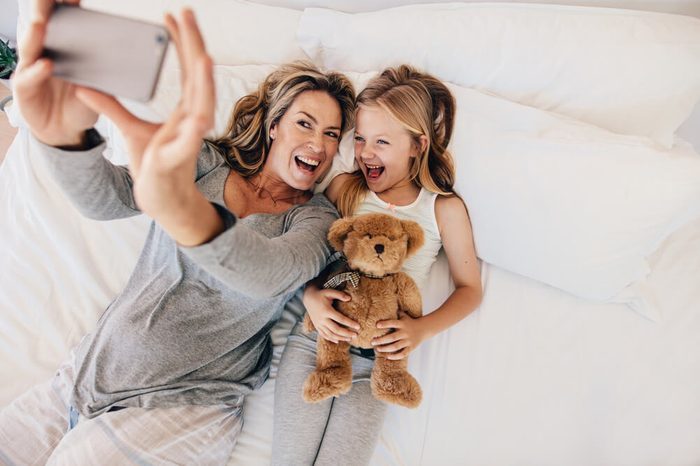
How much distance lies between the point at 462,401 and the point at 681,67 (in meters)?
0.88

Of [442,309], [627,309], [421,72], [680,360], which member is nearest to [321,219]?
[442,309]

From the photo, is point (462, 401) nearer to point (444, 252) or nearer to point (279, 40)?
point (444, 252)

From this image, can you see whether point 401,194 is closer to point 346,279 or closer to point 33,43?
point 346,279

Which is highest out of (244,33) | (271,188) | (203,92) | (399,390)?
(203,92)

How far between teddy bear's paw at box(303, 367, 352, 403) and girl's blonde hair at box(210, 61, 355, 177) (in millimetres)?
488

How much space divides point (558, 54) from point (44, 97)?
103 centimetres

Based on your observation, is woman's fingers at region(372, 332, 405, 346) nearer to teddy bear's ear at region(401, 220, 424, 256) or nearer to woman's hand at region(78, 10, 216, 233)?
teddy bear's ear at region(401, 220, 424, 256)

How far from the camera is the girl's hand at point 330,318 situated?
88cm

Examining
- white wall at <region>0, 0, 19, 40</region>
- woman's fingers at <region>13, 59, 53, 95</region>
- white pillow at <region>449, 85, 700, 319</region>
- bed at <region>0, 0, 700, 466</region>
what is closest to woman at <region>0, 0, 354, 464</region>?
woman's fingers at <region>13, 59, 53, 95</region>

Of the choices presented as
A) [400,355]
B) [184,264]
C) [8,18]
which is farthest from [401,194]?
[8,18]

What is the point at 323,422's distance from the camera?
95 centimetres

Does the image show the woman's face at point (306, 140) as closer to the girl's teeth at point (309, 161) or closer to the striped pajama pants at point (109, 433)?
the girl's teeth at point (309, 161)

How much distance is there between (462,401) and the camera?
103 centimetres

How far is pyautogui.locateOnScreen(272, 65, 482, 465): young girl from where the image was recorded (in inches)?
36.9
